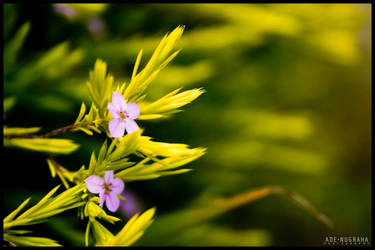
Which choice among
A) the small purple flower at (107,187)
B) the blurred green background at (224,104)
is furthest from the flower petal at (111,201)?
the blurred green background at (224,104)

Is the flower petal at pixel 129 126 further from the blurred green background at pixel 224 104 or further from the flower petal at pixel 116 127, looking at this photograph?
the blurred green background at pixel 224 104

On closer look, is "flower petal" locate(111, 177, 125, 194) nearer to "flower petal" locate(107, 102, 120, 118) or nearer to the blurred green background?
"flower petal" locate(107, 102, 120, 118)

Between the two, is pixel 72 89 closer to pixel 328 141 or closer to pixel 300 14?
pixel 300 14

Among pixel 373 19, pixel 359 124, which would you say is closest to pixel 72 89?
pixel 373 19

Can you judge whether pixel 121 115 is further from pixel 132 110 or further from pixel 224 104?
pixel 224 104

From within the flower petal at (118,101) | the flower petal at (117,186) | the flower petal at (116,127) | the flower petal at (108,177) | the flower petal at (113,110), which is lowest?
the flower petal at (117,186)

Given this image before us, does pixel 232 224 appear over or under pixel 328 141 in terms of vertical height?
under

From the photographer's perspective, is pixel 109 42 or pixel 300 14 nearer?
pixel 109 42

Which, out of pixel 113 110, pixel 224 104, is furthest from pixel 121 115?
pixel 224 104
